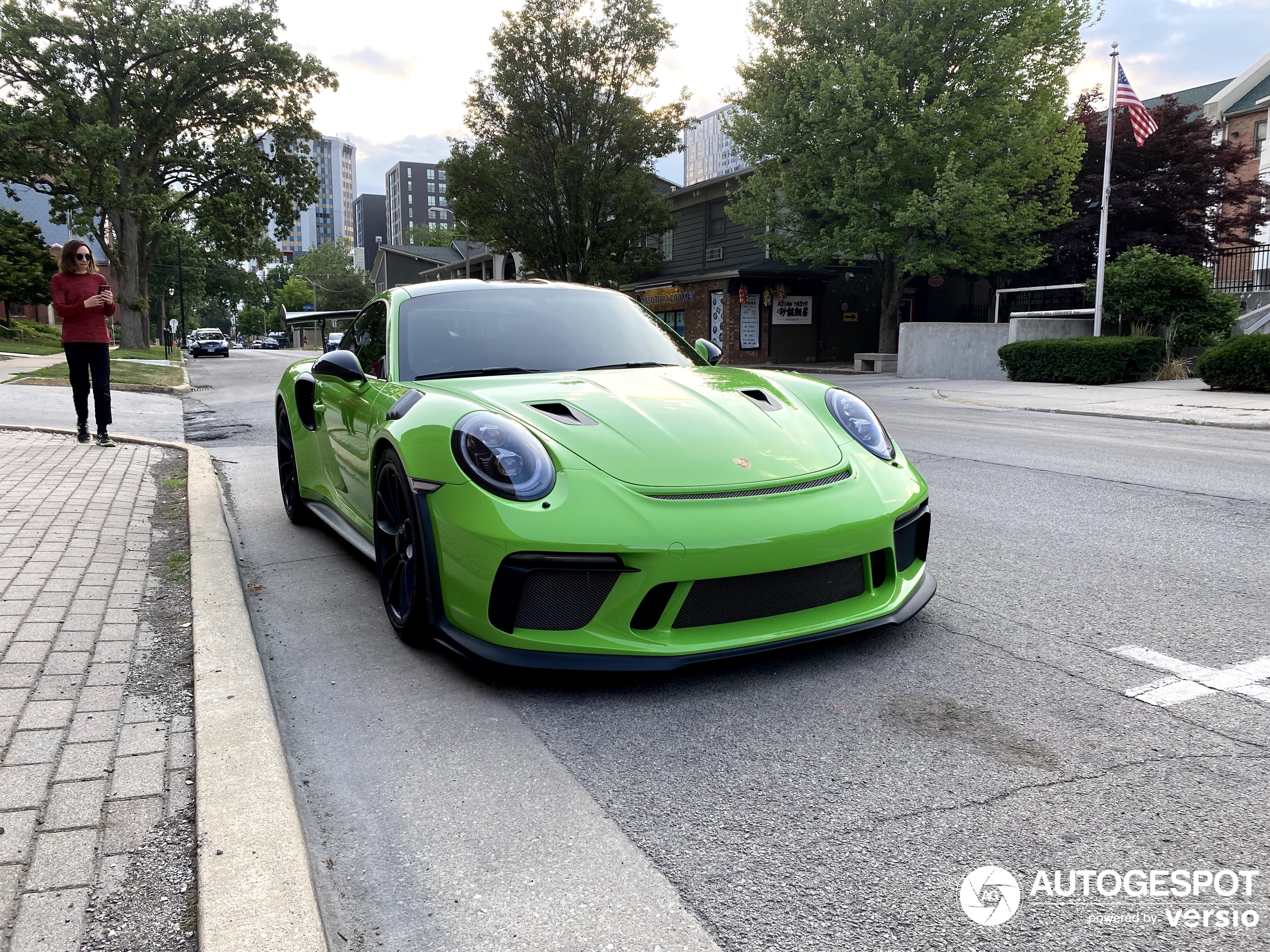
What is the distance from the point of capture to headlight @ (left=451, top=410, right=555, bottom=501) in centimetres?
303

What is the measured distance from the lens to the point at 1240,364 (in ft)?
50.6

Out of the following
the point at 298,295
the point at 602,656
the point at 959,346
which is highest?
the point at 298,295

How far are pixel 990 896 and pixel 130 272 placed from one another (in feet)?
135

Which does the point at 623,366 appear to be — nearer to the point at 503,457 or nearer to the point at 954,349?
the point at 503,457

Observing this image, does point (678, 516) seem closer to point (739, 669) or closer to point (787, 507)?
point (787, 507)

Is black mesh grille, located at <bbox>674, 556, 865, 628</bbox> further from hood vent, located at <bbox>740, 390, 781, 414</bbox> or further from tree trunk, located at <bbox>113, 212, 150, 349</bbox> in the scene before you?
tree trunk, located at <bbox>113, 212, 150, 349</bbox>

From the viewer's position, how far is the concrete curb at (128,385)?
16484 mm

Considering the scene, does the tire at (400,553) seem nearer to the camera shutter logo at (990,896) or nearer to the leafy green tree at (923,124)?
the camera shutter logo at (990,896)

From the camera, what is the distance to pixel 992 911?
186 centimetres

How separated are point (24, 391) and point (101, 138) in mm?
20998

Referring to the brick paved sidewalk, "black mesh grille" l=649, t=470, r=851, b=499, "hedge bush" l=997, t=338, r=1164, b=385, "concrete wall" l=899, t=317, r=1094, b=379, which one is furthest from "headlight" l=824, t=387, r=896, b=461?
"concrete wall" l=899, t=317, r=1094, b=379

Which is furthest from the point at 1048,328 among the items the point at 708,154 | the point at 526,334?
the point at 708,154

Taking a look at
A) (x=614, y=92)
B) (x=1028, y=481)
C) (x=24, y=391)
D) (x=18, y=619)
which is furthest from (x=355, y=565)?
(x=614, y=92)

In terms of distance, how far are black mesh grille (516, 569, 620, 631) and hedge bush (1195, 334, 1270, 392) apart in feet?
51.7
